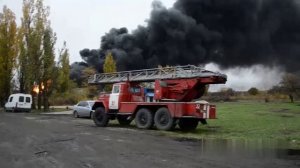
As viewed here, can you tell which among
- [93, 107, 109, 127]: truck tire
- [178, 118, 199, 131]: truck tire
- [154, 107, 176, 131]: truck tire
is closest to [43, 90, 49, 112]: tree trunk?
[93, 107, 109, 127]: truck tire

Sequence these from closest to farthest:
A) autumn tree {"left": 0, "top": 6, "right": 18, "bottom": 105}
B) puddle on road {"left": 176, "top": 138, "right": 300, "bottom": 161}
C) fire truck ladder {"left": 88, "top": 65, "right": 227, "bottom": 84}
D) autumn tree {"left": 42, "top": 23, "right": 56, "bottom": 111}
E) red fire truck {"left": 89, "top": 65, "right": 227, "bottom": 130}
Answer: puddle on road {"left": 176, "top": 138, "right": 300, "bottom": 161}
red fire truck {"left": 89, "top": 65, "right": 227, "bottom": 130}
fire truck ladder {"left": 88, "top": 65, "right": 227, "bottom": 84}
autumn tree {"left": 42, "top": 23, "right": 56, "bottom": 111}
autumn tree {"left": 0, "top": 6, "right": 18, "bottom": 105}

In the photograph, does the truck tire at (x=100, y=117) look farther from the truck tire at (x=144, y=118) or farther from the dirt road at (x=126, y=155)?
the dirt road at (x=126, y=155)

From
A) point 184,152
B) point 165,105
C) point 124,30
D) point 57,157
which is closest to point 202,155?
point 184,152

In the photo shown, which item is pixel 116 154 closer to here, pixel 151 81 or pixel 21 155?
pixel 21 155

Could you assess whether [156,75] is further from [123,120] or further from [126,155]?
[126,155]

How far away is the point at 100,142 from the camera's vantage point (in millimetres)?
13555

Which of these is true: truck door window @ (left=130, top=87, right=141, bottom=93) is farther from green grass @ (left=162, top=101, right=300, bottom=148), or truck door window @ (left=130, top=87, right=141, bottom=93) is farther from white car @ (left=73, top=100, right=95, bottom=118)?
white car @ (left=73, top=100, right=95, bottom=118)

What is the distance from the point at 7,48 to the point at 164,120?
35.4m

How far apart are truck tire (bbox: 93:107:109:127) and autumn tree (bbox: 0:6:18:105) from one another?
1179 inches

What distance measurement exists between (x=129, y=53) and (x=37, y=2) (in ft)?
39.6

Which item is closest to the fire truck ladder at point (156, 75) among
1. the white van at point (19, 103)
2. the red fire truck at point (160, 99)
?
the red fire truck at point (160, 99)

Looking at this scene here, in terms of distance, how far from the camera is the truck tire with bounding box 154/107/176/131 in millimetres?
19172

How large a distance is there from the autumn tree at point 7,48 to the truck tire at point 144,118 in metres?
33.3

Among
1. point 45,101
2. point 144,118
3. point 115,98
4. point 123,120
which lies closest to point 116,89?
point 115,98
